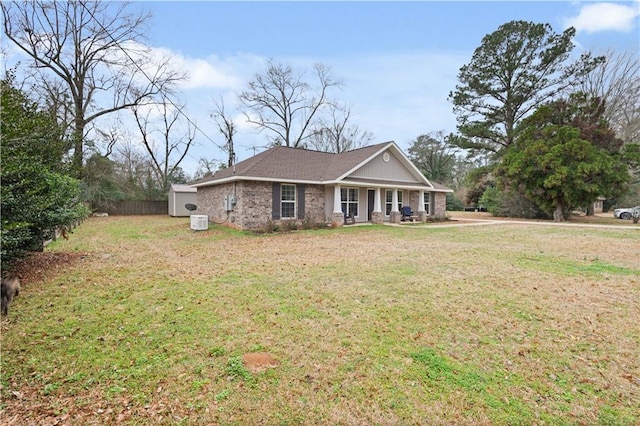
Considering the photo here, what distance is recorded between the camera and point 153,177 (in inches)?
1337

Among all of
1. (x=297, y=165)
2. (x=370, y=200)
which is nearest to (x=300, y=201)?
(x=297, y=165)

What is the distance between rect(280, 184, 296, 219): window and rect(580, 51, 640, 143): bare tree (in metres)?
25.2

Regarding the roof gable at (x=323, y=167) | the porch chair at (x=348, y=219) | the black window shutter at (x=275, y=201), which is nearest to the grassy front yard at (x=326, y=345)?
the black window shutter at (x=275, y=201)

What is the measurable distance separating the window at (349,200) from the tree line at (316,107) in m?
6.09

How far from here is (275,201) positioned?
15.0 m

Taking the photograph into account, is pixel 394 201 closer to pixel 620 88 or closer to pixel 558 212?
pixel 558 212

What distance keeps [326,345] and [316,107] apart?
3251cm

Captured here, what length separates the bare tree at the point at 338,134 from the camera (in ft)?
117

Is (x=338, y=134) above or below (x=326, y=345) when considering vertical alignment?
above

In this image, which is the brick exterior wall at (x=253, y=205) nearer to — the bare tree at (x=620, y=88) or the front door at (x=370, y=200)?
the front door at (x=370, y=200)

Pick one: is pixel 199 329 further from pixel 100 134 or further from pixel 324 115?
pixel 324 115

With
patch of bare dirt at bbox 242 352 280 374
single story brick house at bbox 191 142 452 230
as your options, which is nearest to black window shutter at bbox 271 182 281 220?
single story brick house at bbox 191 142 452 230

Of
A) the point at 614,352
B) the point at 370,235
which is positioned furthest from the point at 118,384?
the point at 370,235

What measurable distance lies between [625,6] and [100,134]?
30458mm
